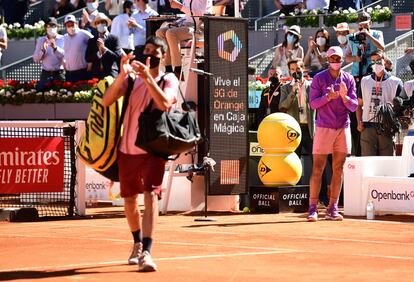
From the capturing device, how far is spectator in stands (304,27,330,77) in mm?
24219

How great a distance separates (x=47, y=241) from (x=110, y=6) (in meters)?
18.3

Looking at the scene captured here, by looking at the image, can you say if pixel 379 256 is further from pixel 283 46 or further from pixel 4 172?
pixel 283 46

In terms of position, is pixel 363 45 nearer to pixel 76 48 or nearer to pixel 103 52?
pixel 103 52

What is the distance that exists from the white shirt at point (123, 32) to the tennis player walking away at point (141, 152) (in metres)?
15.8

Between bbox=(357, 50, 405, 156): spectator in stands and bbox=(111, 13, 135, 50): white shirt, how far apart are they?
8.42 m

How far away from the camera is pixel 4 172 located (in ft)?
59.6

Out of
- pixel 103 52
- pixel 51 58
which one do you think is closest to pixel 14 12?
pixel 51 58

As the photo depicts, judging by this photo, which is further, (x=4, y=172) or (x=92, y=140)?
(x=4, y=172)

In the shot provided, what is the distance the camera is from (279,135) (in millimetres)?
18891

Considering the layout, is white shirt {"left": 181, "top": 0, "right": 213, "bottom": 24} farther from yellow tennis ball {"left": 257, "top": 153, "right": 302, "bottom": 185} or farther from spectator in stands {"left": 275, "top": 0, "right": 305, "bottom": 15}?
spectator in stands {"left": 275, "top": 0, "right": 305, "bottom": 15}

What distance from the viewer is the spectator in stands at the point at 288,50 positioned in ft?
80.3

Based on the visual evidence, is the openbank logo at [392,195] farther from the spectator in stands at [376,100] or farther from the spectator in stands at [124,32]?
the spectator in stands at [124,32]

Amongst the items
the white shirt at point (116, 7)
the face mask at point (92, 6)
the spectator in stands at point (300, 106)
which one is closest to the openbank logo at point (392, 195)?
the spectator in stands at point (300, 106)

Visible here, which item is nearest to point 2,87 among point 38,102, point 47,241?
point 38,102
